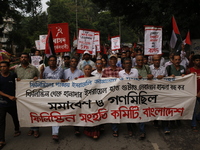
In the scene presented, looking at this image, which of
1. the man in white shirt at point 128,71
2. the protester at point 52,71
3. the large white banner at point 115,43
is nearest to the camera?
the man in white shirt at point 128,71

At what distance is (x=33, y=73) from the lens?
4.40 metres

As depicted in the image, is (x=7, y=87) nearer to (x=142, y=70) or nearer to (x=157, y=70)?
(x=142, y=70)

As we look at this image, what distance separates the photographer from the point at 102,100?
14.0 ft

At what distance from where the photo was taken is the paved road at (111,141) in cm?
383

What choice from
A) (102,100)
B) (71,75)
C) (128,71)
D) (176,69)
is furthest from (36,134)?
(176,69)

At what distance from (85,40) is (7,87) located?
3.33m

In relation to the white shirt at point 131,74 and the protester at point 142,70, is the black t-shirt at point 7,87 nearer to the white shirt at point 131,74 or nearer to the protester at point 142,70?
the white shirt at point 131,74

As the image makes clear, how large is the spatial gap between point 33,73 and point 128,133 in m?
2.50

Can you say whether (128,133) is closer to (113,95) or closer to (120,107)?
(120,107)

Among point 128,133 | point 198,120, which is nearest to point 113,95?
point 128,133

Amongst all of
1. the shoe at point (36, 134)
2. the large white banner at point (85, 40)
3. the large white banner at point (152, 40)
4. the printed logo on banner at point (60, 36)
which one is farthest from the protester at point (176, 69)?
the shoe at point (36, 134)

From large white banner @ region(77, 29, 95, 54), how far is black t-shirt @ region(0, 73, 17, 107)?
292 centimetres

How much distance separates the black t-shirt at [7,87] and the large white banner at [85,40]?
2918 mm

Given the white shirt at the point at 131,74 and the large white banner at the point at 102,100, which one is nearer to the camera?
the large white banner at the point at 102,100
